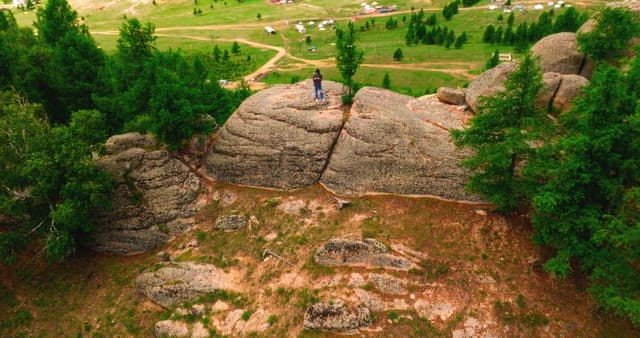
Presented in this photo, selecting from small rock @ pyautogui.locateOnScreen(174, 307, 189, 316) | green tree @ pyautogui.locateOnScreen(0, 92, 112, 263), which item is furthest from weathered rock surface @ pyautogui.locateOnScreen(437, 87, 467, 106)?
green tree @ pyautogui.locateOnScreen(0, 92, 112, 263)

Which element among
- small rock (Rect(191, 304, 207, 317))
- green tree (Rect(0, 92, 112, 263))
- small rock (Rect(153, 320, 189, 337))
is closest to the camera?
small rock (Rect(153, 320, 189, 337))

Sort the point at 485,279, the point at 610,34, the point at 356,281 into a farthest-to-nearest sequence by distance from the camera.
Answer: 1. the point at 610,34
2. the point at 356,281
3. the point at 485,279

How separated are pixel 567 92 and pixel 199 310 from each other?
1490 inches

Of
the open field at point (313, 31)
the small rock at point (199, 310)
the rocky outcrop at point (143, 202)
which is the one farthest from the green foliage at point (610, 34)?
the small rock at point (199, 310)

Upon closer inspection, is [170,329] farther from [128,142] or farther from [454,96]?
[454,96]

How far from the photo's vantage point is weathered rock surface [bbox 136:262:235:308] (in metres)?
30.7

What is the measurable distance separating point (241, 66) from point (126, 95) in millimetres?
68591

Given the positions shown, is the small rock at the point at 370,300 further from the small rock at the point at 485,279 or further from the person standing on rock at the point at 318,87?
the person standing on rock at the point at 318,87

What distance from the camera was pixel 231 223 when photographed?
116ft

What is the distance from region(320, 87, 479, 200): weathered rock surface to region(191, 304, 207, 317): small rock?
15357mm

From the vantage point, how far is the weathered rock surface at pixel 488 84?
3653cm

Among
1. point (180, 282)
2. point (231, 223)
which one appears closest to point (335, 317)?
point (180, 282)

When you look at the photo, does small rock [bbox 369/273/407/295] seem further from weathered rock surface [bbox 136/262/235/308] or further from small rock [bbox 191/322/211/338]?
small rock [bbox 191/322/211/338]

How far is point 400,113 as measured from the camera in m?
37.2
